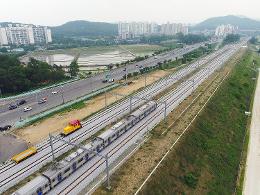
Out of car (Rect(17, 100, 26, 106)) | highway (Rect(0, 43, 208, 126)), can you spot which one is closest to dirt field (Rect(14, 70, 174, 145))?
highway (Rect(0, 43, 208, 126))

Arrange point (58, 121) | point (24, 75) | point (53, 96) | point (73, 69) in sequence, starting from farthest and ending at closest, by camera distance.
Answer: point (73, 69) < point (24, 75) < point (53, 96) < point (58, 121)

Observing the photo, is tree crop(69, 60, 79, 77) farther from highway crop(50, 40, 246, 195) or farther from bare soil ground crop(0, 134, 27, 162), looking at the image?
bare soil ground crop(0, 134, 27, 162)

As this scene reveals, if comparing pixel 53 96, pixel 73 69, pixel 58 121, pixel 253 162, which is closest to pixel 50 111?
pixel 58 121

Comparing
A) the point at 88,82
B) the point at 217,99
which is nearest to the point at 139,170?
the point at 217,99

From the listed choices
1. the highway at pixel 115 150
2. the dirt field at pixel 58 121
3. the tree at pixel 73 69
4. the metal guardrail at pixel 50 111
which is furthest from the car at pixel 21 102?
the highway at pixel 115 150

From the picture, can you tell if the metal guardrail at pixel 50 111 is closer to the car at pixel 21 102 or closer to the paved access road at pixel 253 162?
the car at pixel 21 102

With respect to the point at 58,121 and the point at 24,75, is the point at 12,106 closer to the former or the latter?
the point at 58,121
